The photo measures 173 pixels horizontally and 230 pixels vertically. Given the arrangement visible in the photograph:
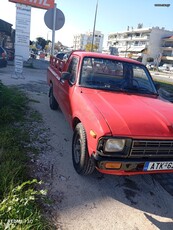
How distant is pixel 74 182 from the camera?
3412 millimetres

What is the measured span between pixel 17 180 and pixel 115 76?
264cm

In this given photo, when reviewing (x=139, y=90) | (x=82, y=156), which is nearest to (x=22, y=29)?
(x=139, y=90)

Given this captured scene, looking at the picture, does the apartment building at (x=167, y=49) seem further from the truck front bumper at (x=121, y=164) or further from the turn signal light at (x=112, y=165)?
the turn signal light at (x=112, y=165)

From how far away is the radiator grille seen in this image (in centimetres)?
288

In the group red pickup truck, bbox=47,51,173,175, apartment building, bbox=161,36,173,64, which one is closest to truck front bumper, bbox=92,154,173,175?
red pickup truck, bbox=47,51,173,175

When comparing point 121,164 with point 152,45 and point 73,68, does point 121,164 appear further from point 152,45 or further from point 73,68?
point 152,45

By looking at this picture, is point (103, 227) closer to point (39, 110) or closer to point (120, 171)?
point (120, 171)

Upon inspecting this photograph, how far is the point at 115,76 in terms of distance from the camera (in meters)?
4.48

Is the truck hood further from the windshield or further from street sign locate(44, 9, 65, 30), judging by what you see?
street sign locate(44, 9, 65, 30)

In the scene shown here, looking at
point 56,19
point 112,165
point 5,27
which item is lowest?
point 112,165

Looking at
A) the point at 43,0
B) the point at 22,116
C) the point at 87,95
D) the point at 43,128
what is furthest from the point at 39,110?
the point at 43,0

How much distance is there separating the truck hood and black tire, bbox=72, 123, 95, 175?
49 cm

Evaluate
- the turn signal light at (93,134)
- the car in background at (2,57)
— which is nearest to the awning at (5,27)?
the car in background at (2,57)

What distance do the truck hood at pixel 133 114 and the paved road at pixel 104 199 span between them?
3.39 ft
